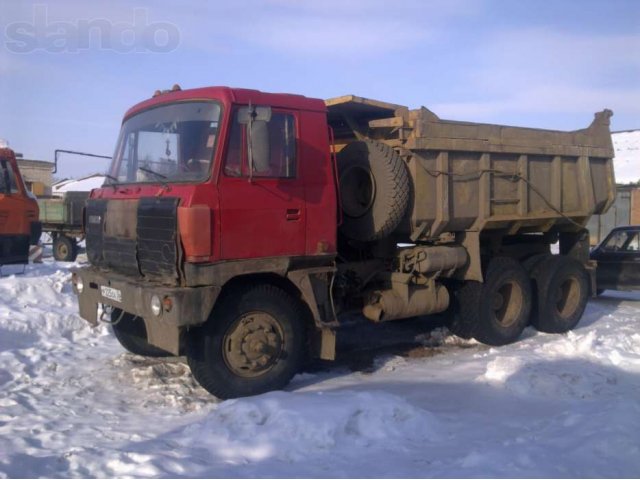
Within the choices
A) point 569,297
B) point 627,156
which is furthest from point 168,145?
point 627,156

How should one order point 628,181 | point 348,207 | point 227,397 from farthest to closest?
point 628,181
point 348,207
point 227,397

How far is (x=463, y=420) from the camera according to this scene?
17.0ft

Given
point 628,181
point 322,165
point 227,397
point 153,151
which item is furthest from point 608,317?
point 628,181

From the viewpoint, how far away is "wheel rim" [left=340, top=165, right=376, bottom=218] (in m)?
7.18

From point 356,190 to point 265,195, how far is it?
68.6 inches

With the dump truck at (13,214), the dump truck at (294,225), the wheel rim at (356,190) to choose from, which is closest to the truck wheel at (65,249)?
the dump truck at (13,214)

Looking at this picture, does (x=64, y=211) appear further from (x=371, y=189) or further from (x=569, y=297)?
(x=569, y=297)

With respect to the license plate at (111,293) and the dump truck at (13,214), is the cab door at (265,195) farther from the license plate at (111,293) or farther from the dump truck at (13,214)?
the dump truck at (13,214)

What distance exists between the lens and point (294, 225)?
20.0 ft

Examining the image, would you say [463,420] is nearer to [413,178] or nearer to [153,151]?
[413,178]

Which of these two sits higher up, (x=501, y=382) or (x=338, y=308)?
(x=338, y=308)

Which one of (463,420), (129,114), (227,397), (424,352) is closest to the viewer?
(463,420)

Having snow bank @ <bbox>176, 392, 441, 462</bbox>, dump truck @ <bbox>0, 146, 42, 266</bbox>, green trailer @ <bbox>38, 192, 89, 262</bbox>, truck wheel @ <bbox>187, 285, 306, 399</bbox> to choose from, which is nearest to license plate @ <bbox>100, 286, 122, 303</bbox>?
truck wheel @ <bbox>187, 285, 306, 399</bbox>

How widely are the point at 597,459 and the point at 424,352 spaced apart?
369cm
